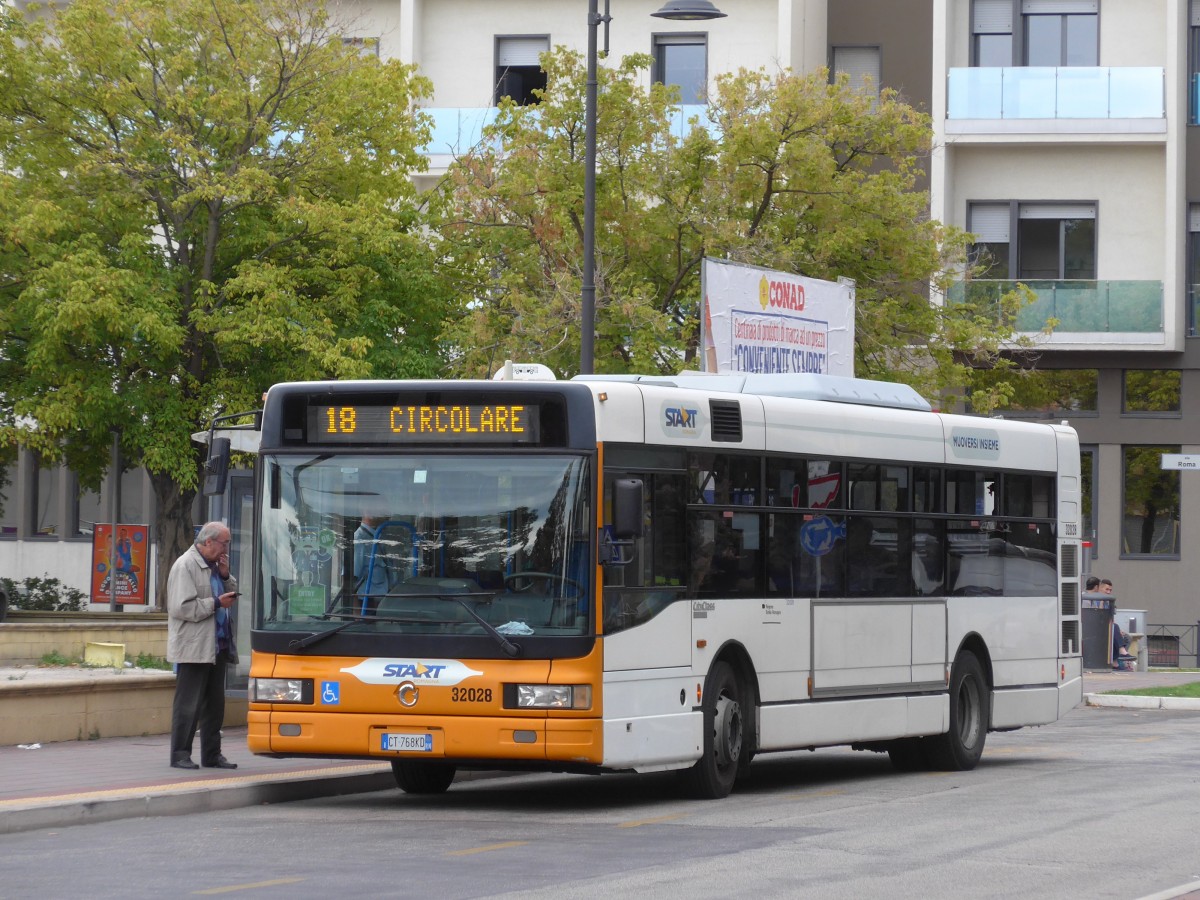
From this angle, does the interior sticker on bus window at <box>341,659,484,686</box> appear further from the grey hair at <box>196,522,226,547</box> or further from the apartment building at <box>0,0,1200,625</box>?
the apartment building at <box>0,0,1200,625</box>

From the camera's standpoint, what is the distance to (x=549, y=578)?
12.8 meters

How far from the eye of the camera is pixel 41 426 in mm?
29125

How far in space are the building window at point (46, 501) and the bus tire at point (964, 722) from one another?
34.0 m

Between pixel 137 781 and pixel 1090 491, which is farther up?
pixel 1090 491

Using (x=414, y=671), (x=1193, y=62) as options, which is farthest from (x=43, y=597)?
(x=414, y=671)

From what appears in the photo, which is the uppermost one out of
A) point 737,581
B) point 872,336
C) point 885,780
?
point 872,336

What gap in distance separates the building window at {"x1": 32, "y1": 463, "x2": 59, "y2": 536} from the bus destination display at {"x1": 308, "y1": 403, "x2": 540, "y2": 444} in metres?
36.0

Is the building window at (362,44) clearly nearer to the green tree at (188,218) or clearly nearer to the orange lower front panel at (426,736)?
the green tree at (188,218)

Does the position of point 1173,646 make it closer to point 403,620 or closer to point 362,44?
point 362,44

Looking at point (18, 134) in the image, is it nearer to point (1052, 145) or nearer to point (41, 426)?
point (41, 426)

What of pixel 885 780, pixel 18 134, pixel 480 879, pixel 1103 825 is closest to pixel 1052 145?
pixel 18 134

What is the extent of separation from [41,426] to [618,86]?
9.52m

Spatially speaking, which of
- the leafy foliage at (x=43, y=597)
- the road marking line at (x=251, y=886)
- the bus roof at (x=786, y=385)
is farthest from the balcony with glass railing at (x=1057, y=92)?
the road marking line at (x=251, y=886)

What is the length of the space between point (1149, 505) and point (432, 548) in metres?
31.2
